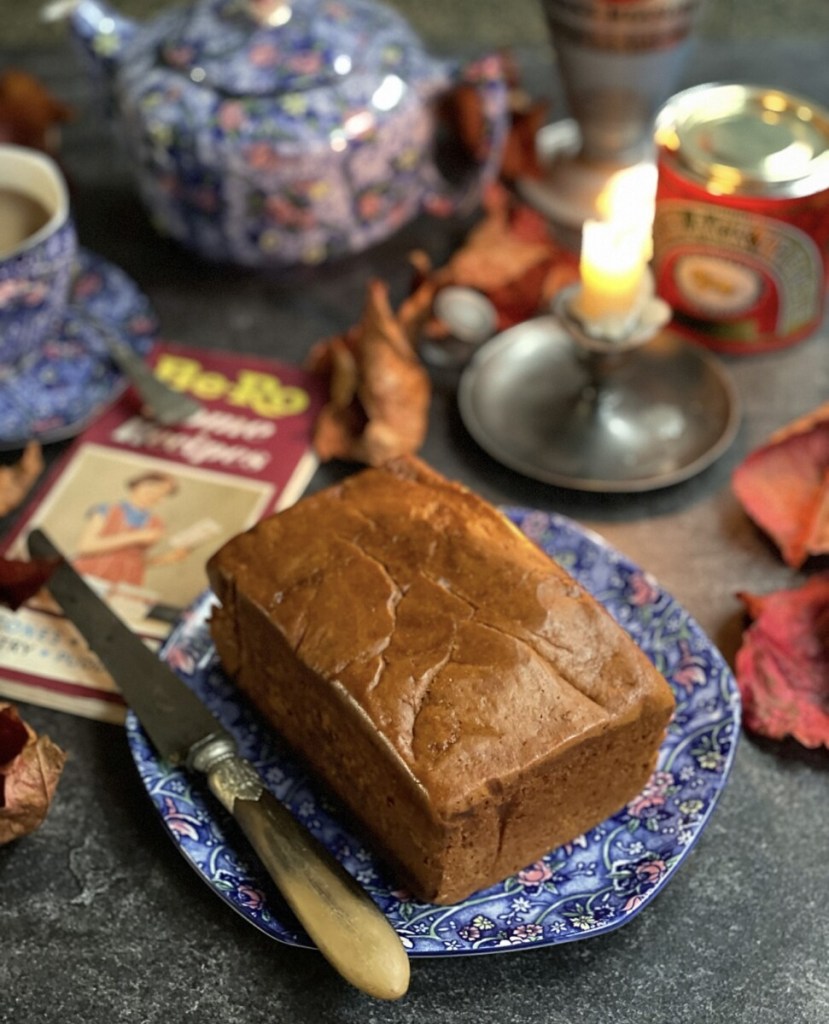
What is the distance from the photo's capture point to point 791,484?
1.00 meters

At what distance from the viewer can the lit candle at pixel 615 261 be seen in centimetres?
97

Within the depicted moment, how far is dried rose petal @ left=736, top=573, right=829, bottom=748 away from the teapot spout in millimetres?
751

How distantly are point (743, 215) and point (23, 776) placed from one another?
2.34 feet

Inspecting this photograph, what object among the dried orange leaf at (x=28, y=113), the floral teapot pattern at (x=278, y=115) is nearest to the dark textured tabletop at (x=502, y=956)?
the floral teapot pattern at (x=278, y=115)

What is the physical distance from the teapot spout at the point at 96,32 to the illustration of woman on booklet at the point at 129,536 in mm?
407

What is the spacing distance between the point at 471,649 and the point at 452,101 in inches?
25.7

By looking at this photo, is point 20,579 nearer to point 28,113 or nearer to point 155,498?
point 155,498

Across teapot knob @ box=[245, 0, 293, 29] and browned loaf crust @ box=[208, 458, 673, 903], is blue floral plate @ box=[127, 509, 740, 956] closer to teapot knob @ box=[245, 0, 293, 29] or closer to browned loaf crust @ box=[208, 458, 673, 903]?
browned loaf crust @ box=[208, 458, 673, 903]

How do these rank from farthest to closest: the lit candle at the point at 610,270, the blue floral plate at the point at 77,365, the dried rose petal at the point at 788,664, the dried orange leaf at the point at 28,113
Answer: the dried orange leaf at the point at 28,113, the blue floral plate at the point at 77,365, the lit candle at the point at 610,270, the dried rose petal at the point at 788,664

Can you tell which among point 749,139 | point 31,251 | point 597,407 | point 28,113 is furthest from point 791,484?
point 28,113

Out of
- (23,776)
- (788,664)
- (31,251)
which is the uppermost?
(31,251)

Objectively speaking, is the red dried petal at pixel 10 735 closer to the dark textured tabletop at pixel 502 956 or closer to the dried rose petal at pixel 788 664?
the dark textured tabletop at pixel 502 956

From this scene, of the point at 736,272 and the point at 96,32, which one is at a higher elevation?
the point at 96,32

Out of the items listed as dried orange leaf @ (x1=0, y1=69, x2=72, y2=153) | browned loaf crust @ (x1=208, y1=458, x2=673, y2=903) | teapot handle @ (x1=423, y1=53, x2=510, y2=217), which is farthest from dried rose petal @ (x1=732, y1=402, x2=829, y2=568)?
dried orange leaf @ (x1=0, y1=69, x2=72, y2=153)
